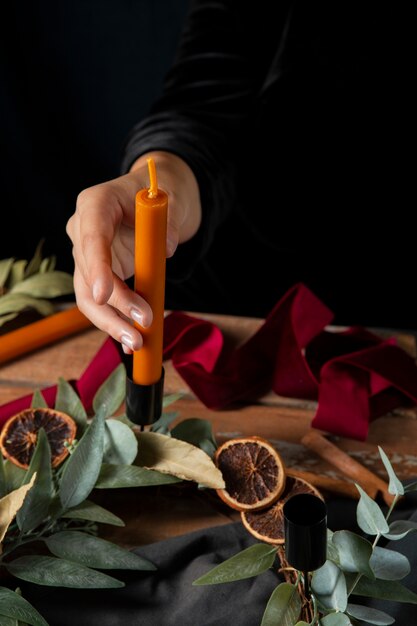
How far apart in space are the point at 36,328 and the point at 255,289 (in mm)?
469

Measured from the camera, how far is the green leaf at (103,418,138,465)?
0.58m

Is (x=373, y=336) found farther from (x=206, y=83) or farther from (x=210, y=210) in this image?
(x=206, y=83)

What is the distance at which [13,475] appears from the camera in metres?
0.57

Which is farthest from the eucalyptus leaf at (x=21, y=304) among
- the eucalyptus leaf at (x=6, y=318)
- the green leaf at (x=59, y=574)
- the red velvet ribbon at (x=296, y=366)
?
the green leaf at (x=59, y=574)

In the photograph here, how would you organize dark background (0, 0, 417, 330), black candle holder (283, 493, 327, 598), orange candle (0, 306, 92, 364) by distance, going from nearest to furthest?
black candle holder (283, 493, 327, 598) < orange candle (0, 306, 92, 364) < dark background (0, 0, 417, 330)

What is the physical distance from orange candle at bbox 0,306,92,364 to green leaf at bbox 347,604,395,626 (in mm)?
430

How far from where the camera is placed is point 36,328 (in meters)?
0.80

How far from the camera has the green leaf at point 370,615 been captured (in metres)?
0.46

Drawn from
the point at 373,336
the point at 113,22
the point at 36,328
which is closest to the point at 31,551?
the point at 36,328

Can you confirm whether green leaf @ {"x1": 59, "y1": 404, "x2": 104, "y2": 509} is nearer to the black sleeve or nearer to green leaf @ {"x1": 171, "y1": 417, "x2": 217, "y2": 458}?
green leaf @ {"x1": 171, "y1": 417, "x2": 217, "y2": 458}

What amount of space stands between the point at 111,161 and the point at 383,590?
1.14 metres

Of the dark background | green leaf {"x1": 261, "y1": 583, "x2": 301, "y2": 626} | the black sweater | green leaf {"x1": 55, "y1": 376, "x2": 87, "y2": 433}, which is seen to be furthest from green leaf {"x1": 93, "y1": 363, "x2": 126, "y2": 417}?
the dark background

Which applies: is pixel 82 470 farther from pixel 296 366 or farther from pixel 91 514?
pixel 296 366

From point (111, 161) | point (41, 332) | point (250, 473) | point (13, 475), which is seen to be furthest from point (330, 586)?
point (111, 161)
